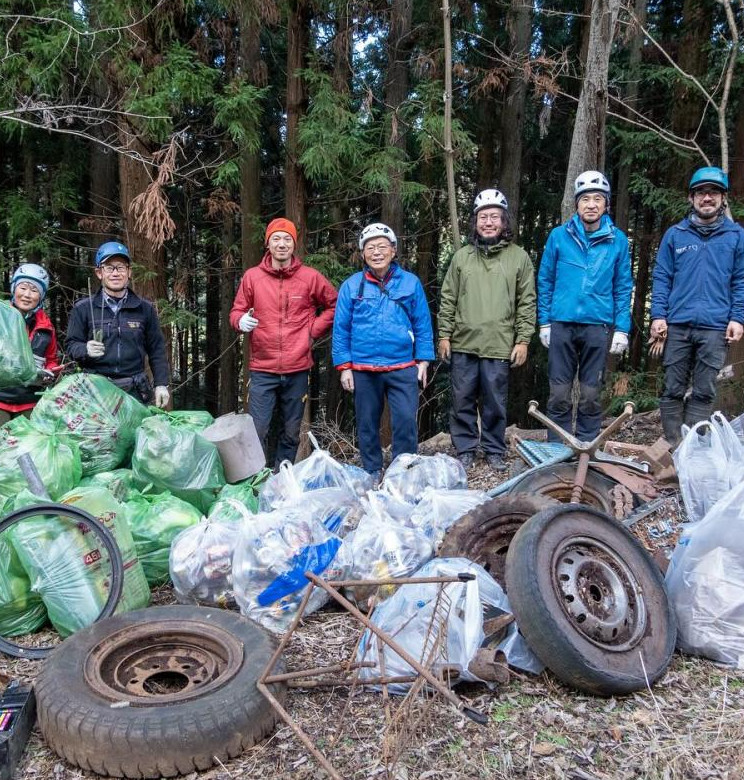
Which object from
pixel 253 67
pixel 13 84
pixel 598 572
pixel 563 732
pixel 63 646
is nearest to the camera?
pixel 563 732

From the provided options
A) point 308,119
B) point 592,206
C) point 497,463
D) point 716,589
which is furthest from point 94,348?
point 716,589

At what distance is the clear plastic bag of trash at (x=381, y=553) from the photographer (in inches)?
132

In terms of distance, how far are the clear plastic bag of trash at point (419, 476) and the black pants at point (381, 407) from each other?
0.54 m

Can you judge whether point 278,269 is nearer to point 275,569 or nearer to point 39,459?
point 39,459

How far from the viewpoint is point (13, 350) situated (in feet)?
13.3

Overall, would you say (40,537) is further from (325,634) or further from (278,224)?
(278,224)

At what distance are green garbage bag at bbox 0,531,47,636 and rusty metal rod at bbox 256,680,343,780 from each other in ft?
4.98

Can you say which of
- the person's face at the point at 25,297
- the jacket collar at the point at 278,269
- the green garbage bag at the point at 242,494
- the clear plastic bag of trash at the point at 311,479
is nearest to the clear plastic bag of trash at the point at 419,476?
the clear plastic bag of trash at the point at 311,479

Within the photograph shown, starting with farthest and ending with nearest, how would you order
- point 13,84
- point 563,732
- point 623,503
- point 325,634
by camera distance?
1. point 13,84
2. point 623,503
3. point 325,634
4. point 563,732

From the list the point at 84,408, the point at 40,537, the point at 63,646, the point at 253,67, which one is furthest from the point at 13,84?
the point at 63,646

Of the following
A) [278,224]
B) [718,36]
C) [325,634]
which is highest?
[718,36]

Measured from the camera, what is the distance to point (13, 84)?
19.9 ft

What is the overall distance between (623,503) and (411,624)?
194 centimetres

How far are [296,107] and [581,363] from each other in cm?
490
